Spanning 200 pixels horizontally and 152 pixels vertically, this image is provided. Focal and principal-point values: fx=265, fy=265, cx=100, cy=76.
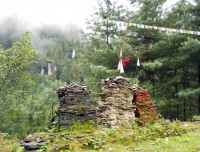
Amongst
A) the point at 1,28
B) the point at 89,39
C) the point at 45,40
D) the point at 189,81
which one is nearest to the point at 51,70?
the point at 45,40

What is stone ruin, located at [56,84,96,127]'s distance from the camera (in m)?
8.17

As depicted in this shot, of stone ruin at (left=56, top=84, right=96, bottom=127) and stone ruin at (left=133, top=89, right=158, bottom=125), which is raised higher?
stone ruin at (left=56, top=84, right=96, bottom=127)

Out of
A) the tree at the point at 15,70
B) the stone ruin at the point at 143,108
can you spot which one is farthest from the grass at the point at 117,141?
the tree at the point at 15,70

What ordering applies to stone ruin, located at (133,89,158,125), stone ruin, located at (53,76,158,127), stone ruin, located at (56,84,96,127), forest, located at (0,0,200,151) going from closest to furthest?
stone ruin, located at (56,84,96,127), stone ruin, located at (53,76,158,127), stone ruin, located at (133,89,158,125), forest, located at (0,0,200,151)

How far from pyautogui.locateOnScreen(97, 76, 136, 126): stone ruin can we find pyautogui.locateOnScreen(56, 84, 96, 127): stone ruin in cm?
161

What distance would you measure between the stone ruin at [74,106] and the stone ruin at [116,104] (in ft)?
5.29

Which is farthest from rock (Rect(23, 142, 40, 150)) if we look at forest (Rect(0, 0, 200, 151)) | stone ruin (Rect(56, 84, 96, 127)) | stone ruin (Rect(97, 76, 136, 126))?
forest (Rect(0, 0, 200, 151))

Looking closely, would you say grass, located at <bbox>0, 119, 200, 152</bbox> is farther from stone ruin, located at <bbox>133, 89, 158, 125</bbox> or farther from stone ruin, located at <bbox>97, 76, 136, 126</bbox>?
stone ruin, located at <bbox>133, 89, 158, 125</bbox>

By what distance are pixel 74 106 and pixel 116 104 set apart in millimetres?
2342

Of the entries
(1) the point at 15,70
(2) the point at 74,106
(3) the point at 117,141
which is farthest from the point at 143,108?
(1) the point at 15,70

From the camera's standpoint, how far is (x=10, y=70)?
57.6 feet

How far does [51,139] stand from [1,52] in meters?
11.6

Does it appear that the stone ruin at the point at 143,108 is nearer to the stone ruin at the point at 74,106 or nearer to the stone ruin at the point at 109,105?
the stone ruin at the point at 109,105

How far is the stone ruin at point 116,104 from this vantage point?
1000 centimetres
